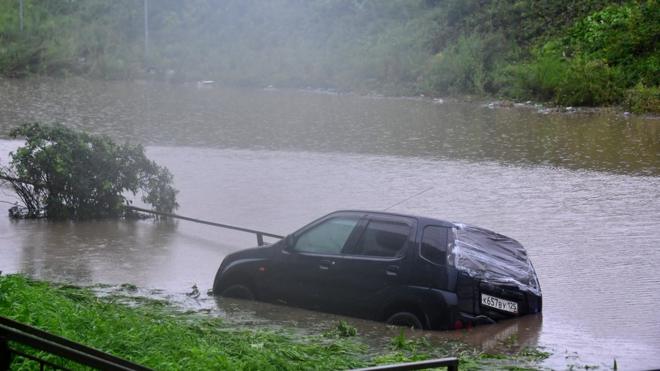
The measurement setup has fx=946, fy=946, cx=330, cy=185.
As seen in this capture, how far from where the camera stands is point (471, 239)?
34.4 ft

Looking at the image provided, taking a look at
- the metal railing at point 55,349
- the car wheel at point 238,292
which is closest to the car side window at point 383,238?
the car wheel at point 238,292

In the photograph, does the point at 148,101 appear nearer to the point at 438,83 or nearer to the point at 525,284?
the point at 438,83

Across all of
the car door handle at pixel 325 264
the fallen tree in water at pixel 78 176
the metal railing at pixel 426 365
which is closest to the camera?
the metal railing at pixel 426 365

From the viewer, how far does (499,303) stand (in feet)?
33.2

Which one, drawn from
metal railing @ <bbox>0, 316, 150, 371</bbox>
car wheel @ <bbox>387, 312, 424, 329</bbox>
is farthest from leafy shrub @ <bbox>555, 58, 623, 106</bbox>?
metal railing @ <bbox>0, 316, 150, 371</bbox>

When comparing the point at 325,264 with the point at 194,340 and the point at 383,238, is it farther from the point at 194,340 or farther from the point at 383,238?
the point at 194,340

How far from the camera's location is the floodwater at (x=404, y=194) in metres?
11.0

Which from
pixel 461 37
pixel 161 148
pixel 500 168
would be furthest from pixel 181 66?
pixel 500 168

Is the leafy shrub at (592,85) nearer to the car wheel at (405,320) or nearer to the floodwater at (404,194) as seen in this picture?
the floodwater at (404,194)

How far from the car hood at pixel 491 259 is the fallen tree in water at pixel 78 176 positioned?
8339mm

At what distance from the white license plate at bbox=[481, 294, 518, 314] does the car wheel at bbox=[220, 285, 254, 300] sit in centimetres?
291

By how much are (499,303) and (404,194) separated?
349 inches

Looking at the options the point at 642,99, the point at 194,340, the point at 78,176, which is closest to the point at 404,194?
the point at 78,176

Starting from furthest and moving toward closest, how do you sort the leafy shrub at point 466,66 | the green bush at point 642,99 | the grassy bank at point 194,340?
the leafy shrub at point 466,66
the green bush at point 642,99
the grassy bank at point 194,340
